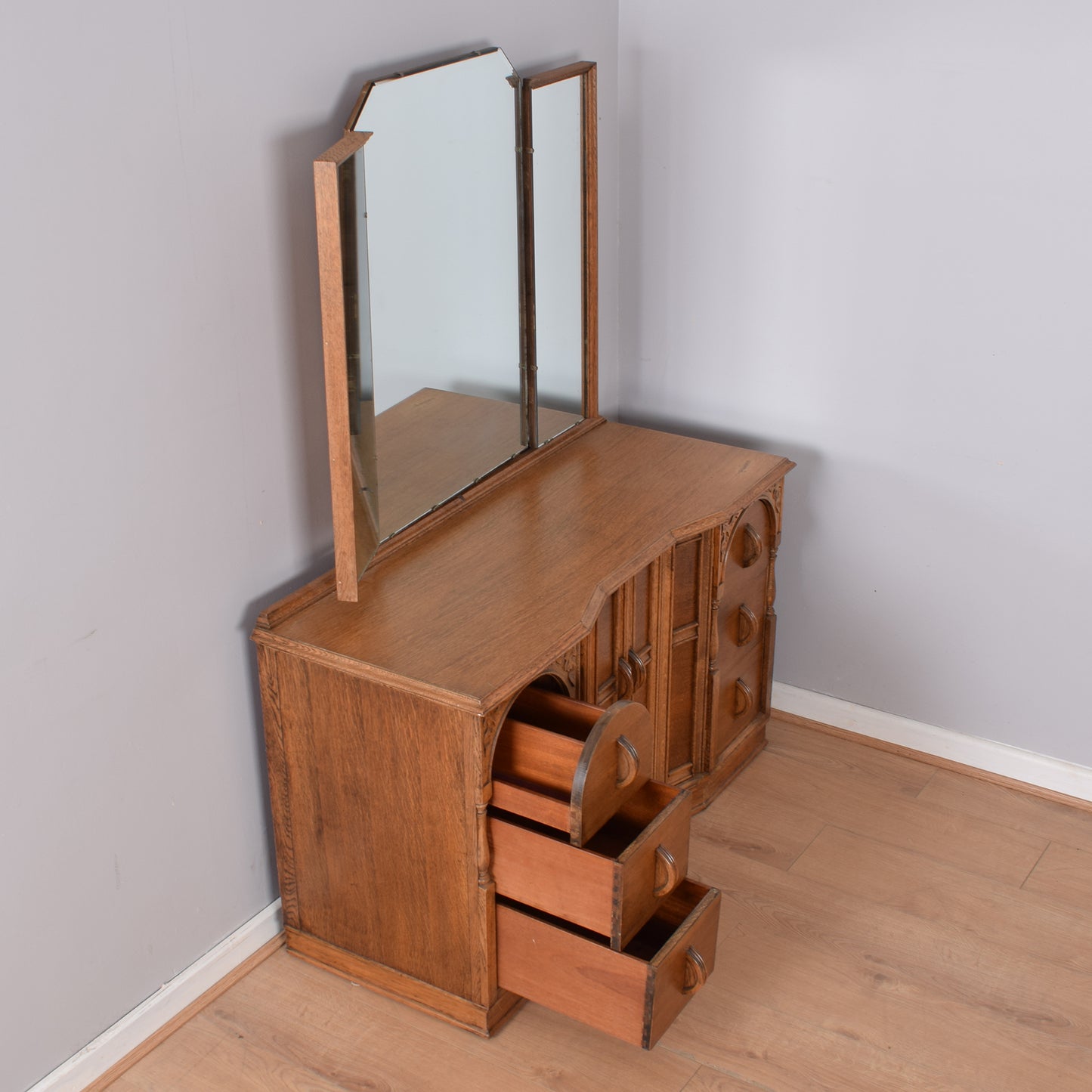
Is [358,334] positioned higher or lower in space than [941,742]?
higher

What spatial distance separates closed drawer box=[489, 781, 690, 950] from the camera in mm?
1662

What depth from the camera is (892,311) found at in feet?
7.38

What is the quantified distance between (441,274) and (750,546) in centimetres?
73

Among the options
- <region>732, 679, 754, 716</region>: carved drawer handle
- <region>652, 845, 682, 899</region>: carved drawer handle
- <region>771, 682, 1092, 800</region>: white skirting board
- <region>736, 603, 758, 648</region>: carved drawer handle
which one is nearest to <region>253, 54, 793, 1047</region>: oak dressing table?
<region>652, 845, 682, 899</region>: carved drawer handle

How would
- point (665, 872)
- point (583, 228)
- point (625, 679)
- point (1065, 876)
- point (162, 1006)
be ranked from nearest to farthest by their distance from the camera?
1. point (665, 872)
2. point (162, 1006)
3. point (625, 679)
4. point (1065, 876)
5. point (583, 228)

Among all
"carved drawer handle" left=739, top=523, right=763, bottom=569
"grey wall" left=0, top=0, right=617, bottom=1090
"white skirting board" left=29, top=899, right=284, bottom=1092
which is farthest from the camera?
"carved drawer handle" left=739, top=523, right=763, bottom=569

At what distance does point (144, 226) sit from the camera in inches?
61.1

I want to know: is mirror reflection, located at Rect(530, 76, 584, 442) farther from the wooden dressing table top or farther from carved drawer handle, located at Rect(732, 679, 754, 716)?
carved drawer handle, located at Rect(732, 679, 754, 716)

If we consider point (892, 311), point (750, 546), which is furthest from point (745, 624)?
point (892, 311)

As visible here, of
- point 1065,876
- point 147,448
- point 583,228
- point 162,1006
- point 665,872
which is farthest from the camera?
point 583,228

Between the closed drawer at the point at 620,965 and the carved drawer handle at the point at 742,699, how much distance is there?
0.61 m

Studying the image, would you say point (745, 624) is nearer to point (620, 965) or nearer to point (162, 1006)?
point (620, 965)

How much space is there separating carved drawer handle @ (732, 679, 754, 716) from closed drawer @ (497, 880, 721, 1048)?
61cm

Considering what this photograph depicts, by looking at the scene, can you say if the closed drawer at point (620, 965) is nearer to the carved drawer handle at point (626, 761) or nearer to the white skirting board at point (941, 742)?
the carved drawer handle at point (626, 761)
